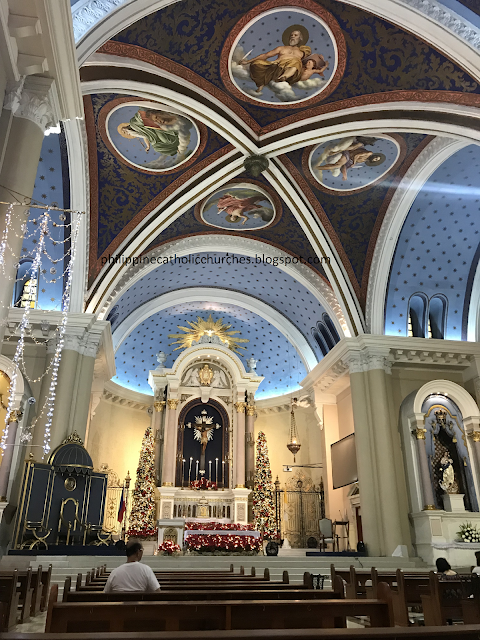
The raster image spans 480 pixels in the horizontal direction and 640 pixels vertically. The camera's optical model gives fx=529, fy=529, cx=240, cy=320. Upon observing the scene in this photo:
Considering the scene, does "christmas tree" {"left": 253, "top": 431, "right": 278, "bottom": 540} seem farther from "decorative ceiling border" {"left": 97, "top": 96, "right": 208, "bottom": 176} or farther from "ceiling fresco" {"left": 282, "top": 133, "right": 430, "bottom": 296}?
"decorative ceiling border" {"left": 97, "top": 96, "right": 208, "bottom": 176}

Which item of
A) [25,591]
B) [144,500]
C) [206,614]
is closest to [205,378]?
[144,500]

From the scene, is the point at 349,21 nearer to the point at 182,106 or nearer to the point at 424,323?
the point at 182,106

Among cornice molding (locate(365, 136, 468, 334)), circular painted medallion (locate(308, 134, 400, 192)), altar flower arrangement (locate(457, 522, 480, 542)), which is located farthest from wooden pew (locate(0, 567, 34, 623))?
cornice molding (locate(365, 136, 468, 334))

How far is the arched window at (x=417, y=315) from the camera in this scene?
16.4m

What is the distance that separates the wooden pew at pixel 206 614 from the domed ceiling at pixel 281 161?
7.19 metres

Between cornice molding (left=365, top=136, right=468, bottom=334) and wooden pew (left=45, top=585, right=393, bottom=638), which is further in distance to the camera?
cornice molding (left=365, top=136, right=468, bottom=334)

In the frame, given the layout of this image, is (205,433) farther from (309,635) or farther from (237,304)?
(309,635)

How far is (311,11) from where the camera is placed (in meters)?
9.79

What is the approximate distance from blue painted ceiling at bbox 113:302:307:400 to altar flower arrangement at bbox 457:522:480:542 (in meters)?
8.69

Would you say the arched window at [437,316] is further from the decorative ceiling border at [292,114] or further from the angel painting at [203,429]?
the angel painting at [203,429]

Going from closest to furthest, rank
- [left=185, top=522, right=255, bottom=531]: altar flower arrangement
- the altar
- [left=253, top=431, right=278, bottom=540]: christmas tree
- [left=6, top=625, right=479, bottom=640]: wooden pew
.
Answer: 1. [left=6, top=625, right=479, bottom=640]: wooden pew
2. [left=185, top=522, right=255, bottom=531]: altar flower arrangement
3. [left=253, top=431, right=278, bottom=540]: christmas tree
4. the altar

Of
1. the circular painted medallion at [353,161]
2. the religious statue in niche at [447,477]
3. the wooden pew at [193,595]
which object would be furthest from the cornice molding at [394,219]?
the wooden pew at [193,595]

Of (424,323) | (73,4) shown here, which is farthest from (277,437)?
(73,4)

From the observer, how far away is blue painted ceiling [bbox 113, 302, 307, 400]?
68.7 ft
